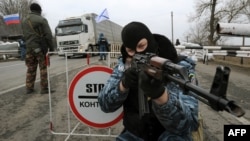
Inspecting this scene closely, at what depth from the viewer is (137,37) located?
2555mm

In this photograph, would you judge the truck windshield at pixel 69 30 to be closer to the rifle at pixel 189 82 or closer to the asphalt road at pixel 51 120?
the asphalt road at pixel 51 120

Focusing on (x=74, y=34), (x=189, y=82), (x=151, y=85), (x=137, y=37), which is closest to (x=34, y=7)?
(x=137, y=37)

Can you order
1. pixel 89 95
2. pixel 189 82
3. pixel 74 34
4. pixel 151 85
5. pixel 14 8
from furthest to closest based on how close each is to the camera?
1. pixel 14 8
2. pixel 74 34
3. pixel 89 95
4. pixel 151 85
5. pixel 189 82

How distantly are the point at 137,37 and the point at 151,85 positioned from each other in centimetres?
66

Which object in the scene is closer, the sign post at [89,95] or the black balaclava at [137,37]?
the black balaclava at [137,37]

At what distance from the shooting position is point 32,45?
7.60 metres

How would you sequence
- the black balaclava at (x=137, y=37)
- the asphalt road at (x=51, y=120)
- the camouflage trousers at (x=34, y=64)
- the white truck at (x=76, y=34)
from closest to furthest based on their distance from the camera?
the black balaclava at (x=137, y=37)
the asphalt road at (x=51, y=120)
the camouflage trousers at (x=34, y=64)
the white truck at (x=76, y=34)

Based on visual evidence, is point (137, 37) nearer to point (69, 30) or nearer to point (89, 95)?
point (89, 95)

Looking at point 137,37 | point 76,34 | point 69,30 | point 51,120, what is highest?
point 69,30

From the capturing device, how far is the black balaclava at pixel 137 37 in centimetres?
255

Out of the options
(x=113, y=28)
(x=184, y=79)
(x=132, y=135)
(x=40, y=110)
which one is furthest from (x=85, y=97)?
(x=113, y=28)

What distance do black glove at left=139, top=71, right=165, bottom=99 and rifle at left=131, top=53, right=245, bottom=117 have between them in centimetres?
4

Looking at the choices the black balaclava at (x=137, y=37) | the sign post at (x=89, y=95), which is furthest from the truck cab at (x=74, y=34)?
the black balaclava at (x=137, y=37)

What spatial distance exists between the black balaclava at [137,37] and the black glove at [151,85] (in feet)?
1.74
